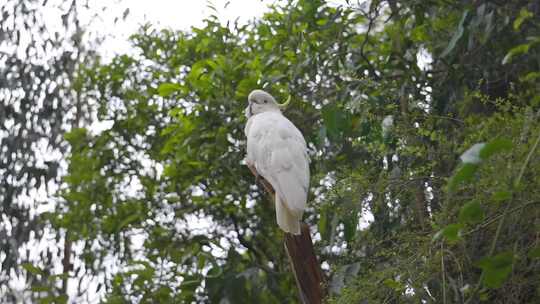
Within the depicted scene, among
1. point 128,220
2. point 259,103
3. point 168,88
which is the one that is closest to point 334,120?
point 259,103

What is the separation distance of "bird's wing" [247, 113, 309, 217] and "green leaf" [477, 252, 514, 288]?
47.7 inches

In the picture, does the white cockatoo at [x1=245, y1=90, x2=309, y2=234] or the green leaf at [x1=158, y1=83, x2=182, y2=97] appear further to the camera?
the green leaf at [x1=158, y1=83, x2=182, y2=97]

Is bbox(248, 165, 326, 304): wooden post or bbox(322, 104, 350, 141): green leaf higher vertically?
bbox(322, 104, 350, 141): green leaf

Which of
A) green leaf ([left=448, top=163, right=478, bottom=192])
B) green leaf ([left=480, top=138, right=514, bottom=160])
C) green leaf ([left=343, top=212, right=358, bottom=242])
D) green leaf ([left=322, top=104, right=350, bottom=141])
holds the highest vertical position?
green leaf ([left=322, top=104, right=350, bottom=141])

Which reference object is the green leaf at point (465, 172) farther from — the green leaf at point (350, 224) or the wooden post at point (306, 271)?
the wooden post at point (306, 271)

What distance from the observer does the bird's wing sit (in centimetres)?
221

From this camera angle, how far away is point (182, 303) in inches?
122

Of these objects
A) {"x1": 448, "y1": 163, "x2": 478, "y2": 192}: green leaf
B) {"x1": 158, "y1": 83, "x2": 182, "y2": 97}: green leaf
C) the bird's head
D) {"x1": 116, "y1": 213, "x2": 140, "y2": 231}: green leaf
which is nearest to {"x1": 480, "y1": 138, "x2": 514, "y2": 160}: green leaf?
{"x1": 448, "y1": 163, "x2": 478, "y2": 192}: green leaf

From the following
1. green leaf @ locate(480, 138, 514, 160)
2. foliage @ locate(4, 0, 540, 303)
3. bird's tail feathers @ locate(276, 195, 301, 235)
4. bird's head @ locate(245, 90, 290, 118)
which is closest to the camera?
green leaf @ locate(480, 138, 514, 160)

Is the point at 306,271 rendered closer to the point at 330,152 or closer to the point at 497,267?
the point at 330,152

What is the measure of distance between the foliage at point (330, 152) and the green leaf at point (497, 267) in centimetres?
9

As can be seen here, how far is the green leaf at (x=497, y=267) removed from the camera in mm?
899

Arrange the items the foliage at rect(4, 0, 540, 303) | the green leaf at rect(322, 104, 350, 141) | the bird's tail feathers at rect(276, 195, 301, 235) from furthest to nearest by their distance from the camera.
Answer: the bird's tail feathers at rect(276, 195, 301, 235), the green leaf at rect(322, 104, 350, 141), the foliage at rect(4, 0, 540, 303)

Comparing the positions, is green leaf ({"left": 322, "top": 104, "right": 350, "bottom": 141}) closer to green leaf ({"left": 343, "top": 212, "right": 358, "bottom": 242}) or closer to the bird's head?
green leaf ({"left": 343, "top": 212, "right": 358, "bottom": 242})
